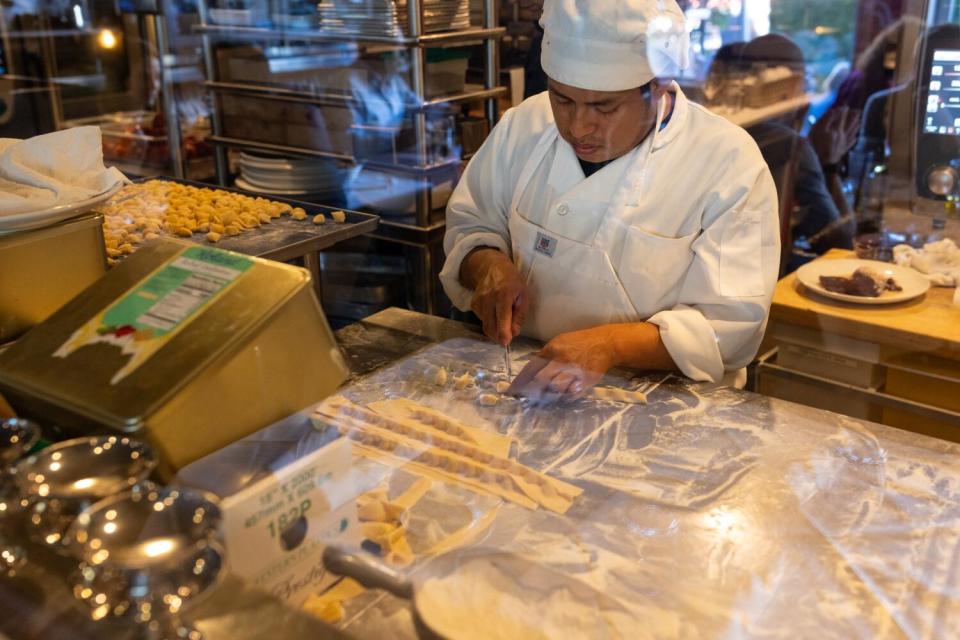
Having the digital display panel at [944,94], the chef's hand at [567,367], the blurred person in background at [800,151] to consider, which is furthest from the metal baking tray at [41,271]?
the blurred person in background at [800,151]

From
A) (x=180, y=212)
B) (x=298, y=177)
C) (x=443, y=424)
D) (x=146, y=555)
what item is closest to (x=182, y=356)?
(x=146, y=555)

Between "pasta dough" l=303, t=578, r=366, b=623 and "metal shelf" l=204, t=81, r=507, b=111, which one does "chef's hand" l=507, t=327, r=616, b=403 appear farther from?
"metal shelf" l=204, t=81, r=507, b=111

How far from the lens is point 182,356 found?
0.84m

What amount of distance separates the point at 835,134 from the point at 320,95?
190 centimetres

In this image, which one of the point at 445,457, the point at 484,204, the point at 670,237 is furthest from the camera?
the point at 484,204

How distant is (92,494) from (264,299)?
0.79 ft

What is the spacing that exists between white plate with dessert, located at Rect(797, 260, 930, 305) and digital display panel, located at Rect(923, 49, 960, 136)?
41cm

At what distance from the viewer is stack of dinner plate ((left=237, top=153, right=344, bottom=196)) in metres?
2.12

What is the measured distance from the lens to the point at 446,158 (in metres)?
2.21

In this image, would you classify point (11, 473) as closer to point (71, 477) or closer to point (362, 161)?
point (71, 477)

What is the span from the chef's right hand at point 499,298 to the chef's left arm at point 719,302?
11 cm

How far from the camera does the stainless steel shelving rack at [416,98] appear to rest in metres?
2.13

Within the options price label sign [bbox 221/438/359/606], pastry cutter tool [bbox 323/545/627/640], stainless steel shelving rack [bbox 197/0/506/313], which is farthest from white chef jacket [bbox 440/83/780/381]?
price label sign [bbox 221/438/359/606]

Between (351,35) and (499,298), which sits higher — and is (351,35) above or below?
above
